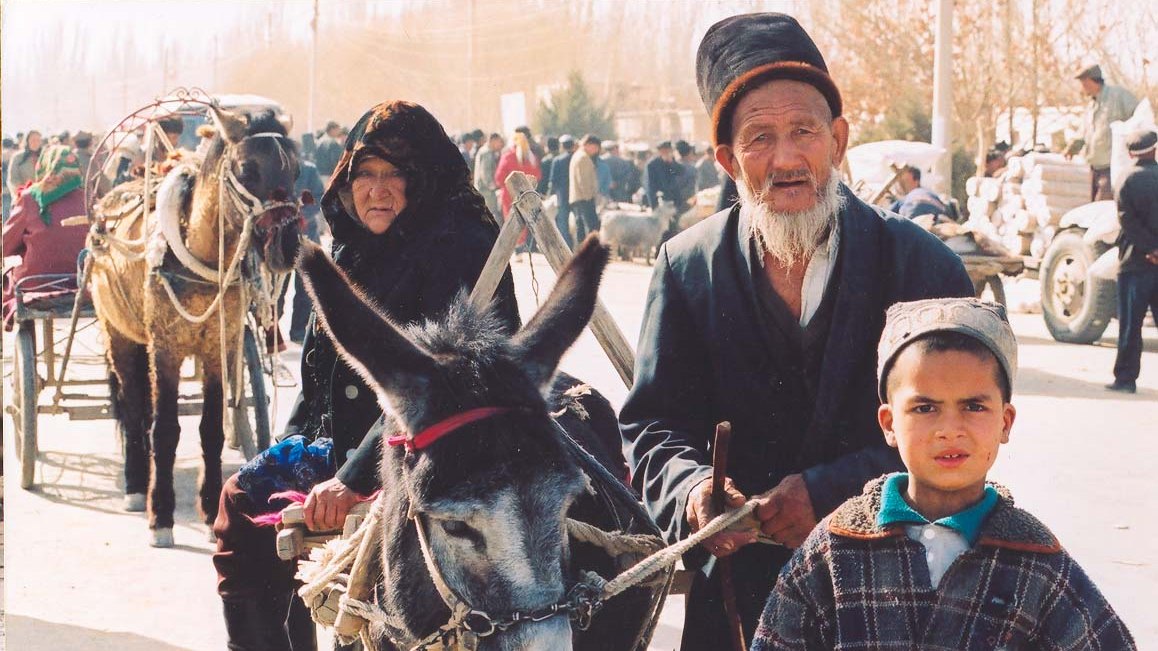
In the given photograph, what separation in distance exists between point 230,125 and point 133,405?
1873 mm

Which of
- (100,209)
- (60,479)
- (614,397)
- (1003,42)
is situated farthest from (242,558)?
(1003,42)

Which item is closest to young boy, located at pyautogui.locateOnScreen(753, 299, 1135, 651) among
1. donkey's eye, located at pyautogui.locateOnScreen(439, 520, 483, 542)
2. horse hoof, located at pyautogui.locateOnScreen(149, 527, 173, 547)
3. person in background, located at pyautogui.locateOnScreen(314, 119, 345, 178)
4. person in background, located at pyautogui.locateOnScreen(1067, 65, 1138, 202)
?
donkey's eye, located at pyautogui.locateOnScreen(439, 520, 483, 542)

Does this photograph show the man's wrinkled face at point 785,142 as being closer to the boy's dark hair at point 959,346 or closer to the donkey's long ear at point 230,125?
the boy's dark hair at point 959,346

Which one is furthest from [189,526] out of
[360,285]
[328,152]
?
[328,152]

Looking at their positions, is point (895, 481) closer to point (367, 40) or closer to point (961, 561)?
point (961, 561)

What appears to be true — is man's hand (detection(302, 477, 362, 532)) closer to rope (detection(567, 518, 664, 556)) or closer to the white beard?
rope (detection(567, 518, 664, 556))

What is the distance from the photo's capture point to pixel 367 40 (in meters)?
39.6

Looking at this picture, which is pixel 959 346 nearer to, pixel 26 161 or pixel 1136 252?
pixel 1136 252

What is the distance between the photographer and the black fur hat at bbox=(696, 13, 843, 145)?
9.41ft

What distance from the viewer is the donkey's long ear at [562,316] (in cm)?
288

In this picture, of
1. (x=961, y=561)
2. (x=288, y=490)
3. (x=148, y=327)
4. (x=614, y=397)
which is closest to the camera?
(x=961, y=561)

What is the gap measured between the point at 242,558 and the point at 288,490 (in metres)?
0.31

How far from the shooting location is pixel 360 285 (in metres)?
3.88

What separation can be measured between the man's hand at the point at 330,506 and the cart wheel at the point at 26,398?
5.99 metres
